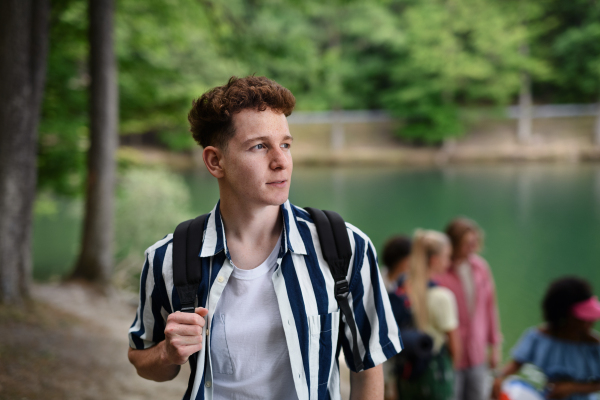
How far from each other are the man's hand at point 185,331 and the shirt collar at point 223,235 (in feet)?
0.56

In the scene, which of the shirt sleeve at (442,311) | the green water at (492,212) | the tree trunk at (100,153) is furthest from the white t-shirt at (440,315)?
the tree trunk at (100,153)

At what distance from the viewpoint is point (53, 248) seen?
11500mm

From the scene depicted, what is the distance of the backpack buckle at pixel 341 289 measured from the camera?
126 centimetres

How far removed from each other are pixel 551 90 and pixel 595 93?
396cm

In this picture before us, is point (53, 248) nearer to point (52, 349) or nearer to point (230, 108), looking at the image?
point (52, 349)

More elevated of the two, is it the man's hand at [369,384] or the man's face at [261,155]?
the man's face at [261,155]

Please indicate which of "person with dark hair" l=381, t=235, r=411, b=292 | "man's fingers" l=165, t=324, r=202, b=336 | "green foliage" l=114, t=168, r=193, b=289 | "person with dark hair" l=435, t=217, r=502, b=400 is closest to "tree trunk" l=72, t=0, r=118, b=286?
"green foliage" l=114, t=168, r=193, b=289

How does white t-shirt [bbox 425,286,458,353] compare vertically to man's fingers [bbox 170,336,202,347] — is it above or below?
below

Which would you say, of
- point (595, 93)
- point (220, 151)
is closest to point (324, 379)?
point (220, 151)

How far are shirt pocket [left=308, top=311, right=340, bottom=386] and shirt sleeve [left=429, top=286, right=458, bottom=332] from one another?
66.1 inches

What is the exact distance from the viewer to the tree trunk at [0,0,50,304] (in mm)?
4105

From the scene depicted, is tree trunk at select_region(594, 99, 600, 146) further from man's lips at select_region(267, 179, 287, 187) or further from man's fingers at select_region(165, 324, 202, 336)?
man's fingers at select_region(165, 324, 202, 336)

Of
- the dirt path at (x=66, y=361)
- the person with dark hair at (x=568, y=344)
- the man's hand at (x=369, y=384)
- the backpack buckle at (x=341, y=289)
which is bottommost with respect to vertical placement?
the dirt path at (x=66, y=361)

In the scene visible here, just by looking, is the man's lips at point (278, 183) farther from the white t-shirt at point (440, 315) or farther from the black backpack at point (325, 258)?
the white t-shirt at point (440, 315)
